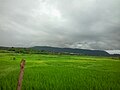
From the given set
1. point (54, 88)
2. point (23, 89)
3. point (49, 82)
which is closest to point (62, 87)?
point (54, 88)

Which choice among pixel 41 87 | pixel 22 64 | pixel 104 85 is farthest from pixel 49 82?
pixel 22 64

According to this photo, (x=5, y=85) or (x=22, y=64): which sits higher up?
(x=22, y=64)

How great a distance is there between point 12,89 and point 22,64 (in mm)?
3924

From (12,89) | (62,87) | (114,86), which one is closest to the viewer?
(12,89)

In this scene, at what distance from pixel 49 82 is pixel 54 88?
4.33ft

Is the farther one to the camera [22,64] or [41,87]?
[41,87]

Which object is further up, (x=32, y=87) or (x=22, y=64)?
(x=22, y=64)

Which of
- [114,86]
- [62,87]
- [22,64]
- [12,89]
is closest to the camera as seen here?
[22,64]

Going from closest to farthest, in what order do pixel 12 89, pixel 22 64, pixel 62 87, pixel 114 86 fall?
pixel 22 64, pixel 12 89, pixel 62 87, pixel 114 86

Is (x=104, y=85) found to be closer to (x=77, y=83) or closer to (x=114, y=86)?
(x=114, y=86)

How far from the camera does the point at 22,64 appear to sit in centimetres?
691

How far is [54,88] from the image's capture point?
10492mm

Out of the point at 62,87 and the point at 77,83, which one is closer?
the point at 62,87

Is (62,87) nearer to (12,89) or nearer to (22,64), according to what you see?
(12,89)
